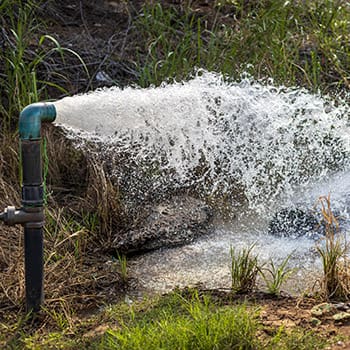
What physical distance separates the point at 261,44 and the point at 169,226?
5.88 feet

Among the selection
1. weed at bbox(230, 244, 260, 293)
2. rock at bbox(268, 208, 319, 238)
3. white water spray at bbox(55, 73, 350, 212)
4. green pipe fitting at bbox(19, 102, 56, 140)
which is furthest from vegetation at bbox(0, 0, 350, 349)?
green pipe fitting at bbox(19, 102, 56, 140)

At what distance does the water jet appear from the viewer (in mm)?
2605

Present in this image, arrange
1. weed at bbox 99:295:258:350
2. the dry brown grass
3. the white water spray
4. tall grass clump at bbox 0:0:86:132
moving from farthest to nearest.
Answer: tall grass clump at bbox 0:0:86:132, the white water spray, the dry brown grass, weed at bbox 99:295:258:350

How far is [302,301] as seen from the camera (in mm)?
2725

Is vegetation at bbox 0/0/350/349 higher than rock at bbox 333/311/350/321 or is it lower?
higher

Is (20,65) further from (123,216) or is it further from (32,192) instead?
(32,192)

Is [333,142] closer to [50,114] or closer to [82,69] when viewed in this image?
[82,69]

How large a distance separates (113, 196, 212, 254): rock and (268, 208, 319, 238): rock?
36cm

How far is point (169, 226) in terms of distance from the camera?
3.60 meters

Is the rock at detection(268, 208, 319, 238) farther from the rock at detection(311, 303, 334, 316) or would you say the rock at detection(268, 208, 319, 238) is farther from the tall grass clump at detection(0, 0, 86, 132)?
the tall grass clump at detection(0, 0, 86, 132)

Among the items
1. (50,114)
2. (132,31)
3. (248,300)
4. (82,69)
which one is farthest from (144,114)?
(132,31)

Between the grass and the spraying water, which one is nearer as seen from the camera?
the grass

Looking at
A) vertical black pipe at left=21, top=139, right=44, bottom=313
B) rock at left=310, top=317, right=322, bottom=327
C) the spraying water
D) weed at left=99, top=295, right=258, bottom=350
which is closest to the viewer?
weed at left=99, top=295, right=258, bottom=350

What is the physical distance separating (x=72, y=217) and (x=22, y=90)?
2.84 feet
